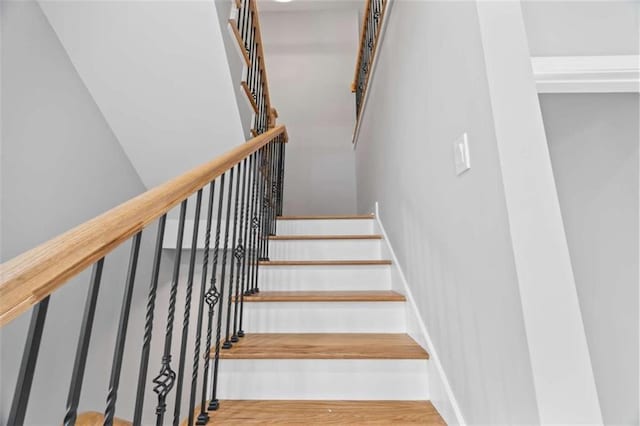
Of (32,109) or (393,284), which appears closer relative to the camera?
(32,109)

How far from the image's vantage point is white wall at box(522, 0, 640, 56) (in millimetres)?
938

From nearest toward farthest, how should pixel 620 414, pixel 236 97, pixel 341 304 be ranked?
pixel 620 414 < pixel 341 304 < pixel 236 97

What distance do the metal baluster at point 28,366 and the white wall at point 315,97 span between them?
13.4ft

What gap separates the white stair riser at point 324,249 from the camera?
236 cm

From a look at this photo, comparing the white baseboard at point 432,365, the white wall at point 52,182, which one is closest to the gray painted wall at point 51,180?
the white wall at point 52,182

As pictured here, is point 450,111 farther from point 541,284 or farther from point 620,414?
point 620,414

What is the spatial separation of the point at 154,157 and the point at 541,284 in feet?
9.18

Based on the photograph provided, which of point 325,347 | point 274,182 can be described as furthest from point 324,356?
point 274,182

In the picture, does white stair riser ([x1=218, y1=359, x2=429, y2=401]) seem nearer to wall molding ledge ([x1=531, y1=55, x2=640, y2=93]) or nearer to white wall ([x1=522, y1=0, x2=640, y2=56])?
wall molding ledge ([x1=531, y1=55, x2=640, y2=93])

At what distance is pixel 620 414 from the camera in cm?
89

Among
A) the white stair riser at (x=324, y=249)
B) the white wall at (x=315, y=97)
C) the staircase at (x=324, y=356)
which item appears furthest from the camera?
the white wall at (x=315, y=97)

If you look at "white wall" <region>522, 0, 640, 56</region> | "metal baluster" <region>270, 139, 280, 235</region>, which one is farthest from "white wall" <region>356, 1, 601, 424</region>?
"metal baluster" <region>270, 139, 280, 235</region>

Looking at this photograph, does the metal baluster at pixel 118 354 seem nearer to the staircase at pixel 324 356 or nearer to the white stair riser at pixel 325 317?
the staircase at pixel 324 356

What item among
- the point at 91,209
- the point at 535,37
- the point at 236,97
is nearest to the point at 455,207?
the point at 535,37
